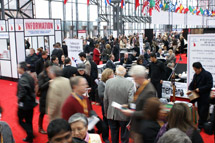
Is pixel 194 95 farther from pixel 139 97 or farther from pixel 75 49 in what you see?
pixel 75 49

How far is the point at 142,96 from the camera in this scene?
10.1ft

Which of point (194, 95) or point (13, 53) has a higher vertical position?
point (13, 53)

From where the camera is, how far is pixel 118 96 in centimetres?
407

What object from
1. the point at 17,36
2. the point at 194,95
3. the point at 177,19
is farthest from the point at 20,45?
the point at 194,95

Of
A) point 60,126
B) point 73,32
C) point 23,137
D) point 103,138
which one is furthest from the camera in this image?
point 73,32

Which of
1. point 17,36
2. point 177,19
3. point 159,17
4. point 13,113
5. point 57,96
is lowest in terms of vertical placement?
point 13,113

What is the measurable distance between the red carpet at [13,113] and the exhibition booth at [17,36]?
79 cm

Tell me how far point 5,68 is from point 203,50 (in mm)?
9162

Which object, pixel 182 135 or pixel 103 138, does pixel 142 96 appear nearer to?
pixel 182 135

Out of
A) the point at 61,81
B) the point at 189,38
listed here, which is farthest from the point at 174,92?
the point at 61,81

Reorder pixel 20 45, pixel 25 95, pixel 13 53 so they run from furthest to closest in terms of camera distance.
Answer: pixel 13 53, pixel 20 45, pixel 25 95

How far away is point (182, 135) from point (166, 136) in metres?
0.14

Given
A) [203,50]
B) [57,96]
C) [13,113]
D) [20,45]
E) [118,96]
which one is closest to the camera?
[57,96]

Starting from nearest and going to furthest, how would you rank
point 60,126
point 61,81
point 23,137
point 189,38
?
point 60,126, point 61,81, point 23,137, point 189,38
